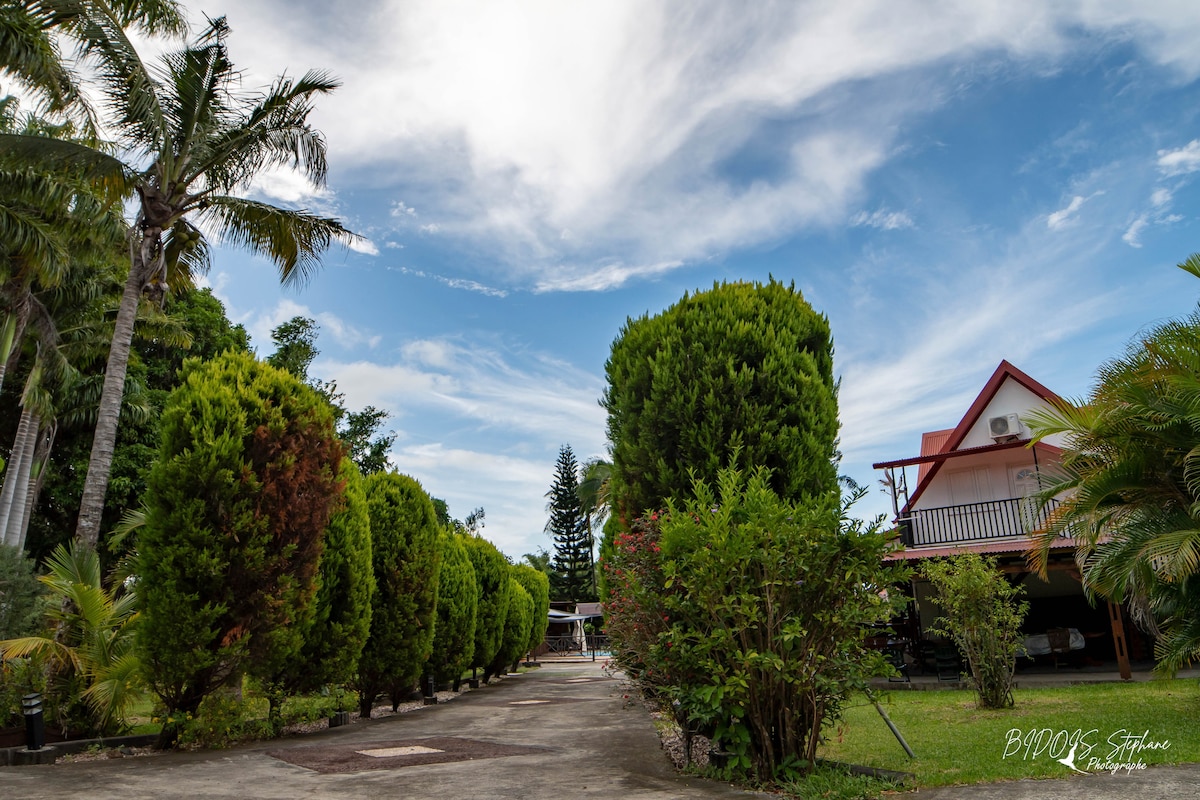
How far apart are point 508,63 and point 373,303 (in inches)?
238

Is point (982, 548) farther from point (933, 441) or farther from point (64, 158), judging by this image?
point (64, 158)

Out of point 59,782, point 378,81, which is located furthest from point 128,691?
point 378,81

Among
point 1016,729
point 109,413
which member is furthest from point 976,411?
point 109,413

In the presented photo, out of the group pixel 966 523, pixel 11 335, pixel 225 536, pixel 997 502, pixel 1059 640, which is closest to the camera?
pixel 225 536

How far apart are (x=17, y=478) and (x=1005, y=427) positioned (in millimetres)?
26697

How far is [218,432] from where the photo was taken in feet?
27.5

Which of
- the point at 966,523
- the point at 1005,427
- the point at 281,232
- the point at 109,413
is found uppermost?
the point at 281,232

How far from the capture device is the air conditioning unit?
19.4 metres

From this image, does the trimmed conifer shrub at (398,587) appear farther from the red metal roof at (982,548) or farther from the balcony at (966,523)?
the balcony at (966,523)

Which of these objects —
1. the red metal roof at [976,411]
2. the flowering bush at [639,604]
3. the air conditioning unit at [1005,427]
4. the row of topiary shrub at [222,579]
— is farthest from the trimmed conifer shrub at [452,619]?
the air conditioning unit at [1005,427]

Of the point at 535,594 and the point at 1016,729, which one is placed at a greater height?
the point at 535,594

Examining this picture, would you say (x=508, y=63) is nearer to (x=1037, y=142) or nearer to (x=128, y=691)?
(x=1037, y=142)

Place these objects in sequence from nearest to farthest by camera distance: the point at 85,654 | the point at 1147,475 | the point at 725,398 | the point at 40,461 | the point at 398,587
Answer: the point at 725,398 < the point at 85,654 < the point at 1147,475 < the point at 398,587 < the point at 40,461

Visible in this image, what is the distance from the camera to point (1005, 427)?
19484mm
